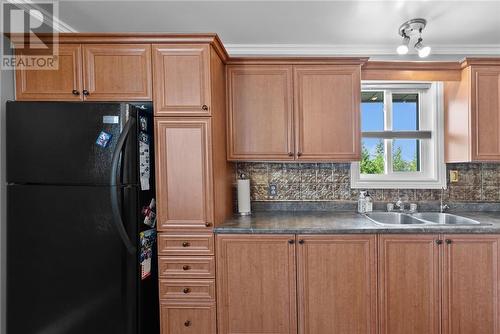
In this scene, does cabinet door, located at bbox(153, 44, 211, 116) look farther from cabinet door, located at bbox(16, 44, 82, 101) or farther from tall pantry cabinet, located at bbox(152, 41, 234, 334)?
cabinet door, located at bbox(16, 44, 82, 101)

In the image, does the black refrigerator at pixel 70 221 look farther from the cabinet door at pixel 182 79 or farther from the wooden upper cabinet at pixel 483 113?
the wooden upper cabinet at pixel 483 113

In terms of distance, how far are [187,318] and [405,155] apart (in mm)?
2345

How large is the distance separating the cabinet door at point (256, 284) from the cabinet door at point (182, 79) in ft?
2.97

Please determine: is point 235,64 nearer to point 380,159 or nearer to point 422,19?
point 422,19

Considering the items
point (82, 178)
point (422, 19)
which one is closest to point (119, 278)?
point (82, 178)

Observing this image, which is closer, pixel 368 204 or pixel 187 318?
pixel 187 318

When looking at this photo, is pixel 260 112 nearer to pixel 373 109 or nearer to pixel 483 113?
pixel 373 109

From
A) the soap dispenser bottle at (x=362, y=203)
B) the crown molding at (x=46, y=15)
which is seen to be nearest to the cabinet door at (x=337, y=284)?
the soap dispenser bottle at (x=362, y=203)

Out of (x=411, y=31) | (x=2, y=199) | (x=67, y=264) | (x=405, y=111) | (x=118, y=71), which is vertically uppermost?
(x=411, y=31)

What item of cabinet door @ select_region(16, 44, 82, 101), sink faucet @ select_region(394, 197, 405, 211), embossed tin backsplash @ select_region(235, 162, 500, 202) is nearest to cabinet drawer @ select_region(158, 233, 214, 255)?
embossed tin backsplash @ select_region(235, 162, 500, 202)

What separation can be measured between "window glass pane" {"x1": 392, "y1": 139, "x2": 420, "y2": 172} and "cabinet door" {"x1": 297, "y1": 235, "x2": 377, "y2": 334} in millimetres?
1089

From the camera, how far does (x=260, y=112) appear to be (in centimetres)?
217

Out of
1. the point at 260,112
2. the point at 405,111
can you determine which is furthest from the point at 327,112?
the point at 405,111

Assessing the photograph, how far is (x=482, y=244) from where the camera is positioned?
1776 mm
